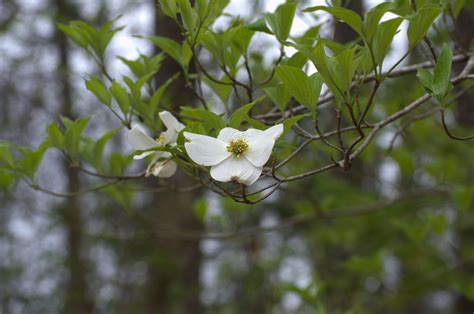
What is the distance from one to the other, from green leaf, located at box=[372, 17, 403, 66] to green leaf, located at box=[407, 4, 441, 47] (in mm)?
24

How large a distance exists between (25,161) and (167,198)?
1719mm

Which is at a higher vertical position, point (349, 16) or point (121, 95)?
point (349, 16)

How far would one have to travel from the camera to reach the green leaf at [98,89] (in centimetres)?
99

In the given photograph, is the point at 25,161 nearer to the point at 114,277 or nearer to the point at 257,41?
the point at 257,41

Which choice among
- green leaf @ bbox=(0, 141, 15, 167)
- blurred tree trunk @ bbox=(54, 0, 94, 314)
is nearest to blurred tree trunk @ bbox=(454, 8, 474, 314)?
green leaf @ bbox=(0, 141, 15, 167)

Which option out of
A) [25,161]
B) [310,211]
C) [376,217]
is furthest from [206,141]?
[376,217]

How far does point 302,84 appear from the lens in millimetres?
740

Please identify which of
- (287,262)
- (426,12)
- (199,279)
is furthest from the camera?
(287,262)

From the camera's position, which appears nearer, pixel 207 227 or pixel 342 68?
pixel 342 68

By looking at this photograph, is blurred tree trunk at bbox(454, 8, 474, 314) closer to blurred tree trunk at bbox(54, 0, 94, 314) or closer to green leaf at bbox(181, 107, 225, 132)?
green leaf at bbox(181, 107, 225, 132)

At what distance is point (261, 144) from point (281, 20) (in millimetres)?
270

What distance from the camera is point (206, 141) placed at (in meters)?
0.73

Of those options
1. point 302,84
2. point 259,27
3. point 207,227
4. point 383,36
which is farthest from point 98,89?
point 207,227

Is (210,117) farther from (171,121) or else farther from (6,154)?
(6,154)
